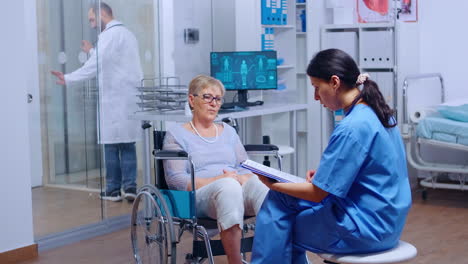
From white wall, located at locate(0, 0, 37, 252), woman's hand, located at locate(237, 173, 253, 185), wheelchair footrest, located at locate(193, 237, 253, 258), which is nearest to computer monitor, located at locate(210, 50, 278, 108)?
white wall, located at locate(0, 0, 37, 252)

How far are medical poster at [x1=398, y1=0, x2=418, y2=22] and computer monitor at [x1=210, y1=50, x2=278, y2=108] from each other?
1642 mm

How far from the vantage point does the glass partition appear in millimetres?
4391

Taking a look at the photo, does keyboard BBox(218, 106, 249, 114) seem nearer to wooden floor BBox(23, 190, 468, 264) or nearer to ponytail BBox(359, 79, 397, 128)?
wooden floor BBox(23, 190, 468, 264)

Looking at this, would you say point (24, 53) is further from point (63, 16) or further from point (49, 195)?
point (49, 195)

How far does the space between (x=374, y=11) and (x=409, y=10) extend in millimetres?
427

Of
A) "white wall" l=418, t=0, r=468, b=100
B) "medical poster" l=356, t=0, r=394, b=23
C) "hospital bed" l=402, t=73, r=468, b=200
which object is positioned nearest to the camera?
"hospital bed" l=402, t=73, r=468, b=200

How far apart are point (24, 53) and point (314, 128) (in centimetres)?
254


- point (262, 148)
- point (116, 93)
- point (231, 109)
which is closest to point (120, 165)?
point (116, 93)

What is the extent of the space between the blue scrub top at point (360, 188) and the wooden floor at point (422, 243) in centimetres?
152

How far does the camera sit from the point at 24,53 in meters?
4.07

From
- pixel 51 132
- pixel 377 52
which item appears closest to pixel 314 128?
pixel 377 52

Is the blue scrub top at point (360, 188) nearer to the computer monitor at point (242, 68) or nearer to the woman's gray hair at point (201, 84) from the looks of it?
the woman's gray hair at point (201, 84)

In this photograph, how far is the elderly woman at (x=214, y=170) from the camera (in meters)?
3.14

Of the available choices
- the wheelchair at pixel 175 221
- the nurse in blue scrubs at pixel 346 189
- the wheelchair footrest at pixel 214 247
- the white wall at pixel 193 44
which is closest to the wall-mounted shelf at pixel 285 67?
the white wall at pixel 193 44
